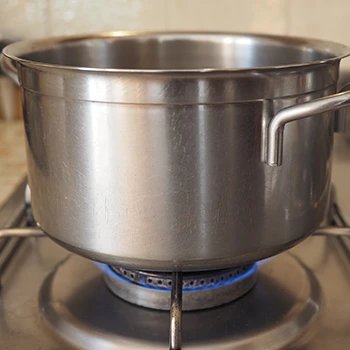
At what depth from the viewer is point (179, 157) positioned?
1.55 feet

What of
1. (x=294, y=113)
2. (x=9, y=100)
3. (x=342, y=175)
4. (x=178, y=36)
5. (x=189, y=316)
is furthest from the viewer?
(x=9, y=100)

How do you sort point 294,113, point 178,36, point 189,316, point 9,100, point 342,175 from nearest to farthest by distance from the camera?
point 294,113 < point 189,316 < point 178,36 < point 342,175 < point 9,100

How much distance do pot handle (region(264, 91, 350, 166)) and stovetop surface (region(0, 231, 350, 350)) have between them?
0.66 feet

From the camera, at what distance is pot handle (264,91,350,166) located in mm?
455

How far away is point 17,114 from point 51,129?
69 centimetres

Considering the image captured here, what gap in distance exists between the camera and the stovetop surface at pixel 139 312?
1.84 feet

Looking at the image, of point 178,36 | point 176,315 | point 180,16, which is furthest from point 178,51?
point 176,315

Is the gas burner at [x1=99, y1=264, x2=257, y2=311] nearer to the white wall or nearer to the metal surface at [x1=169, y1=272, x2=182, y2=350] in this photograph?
the metal surface at [x1=169, y1=272, x2=182, y2=350]

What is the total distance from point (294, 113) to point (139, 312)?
279 mm

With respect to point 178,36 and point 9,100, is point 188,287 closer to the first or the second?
point 178,36

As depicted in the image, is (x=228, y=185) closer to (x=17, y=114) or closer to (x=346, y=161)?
(x=346, y=161)

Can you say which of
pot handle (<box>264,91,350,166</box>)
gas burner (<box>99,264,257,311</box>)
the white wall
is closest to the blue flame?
gas burner (<box>99,264,257,311</box>)

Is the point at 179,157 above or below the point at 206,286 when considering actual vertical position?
above

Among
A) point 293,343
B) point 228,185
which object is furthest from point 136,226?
point 293,343
